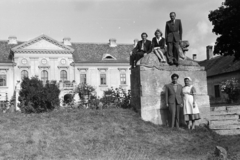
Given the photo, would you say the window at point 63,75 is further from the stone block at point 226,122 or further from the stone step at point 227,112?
the stone block at point 226,122

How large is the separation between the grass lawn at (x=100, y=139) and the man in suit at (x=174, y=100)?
575mm

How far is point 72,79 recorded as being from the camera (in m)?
51.9

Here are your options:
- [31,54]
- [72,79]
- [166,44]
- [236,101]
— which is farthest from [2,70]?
[166,44]

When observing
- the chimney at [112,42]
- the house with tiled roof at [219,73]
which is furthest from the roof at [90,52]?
the house with tiled roof at [219,73]

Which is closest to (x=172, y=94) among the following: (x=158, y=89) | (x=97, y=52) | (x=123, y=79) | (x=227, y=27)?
(x=158, y=89)

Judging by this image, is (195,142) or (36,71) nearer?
(195,142)

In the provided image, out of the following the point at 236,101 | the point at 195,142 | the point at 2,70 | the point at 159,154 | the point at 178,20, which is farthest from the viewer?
the point at 2,70

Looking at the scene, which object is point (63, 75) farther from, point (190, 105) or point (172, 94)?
point (190, 105)

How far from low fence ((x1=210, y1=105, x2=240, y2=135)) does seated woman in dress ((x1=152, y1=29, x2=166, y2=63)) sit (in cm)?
247

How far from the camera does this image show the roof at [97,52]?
52441mm

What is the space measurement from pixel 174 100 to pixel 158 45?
2068mm

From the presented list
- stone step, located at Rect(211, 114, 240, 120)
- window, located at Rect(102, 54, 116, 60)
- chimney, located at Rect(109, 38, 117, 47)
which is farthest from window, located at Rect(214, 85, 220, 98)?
stone step, located at Rect(211, 114, 240, 120)

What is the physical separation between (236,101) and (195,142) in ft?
37.7

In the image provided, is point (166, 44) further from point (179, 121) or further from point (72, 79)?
point (72, 79)
